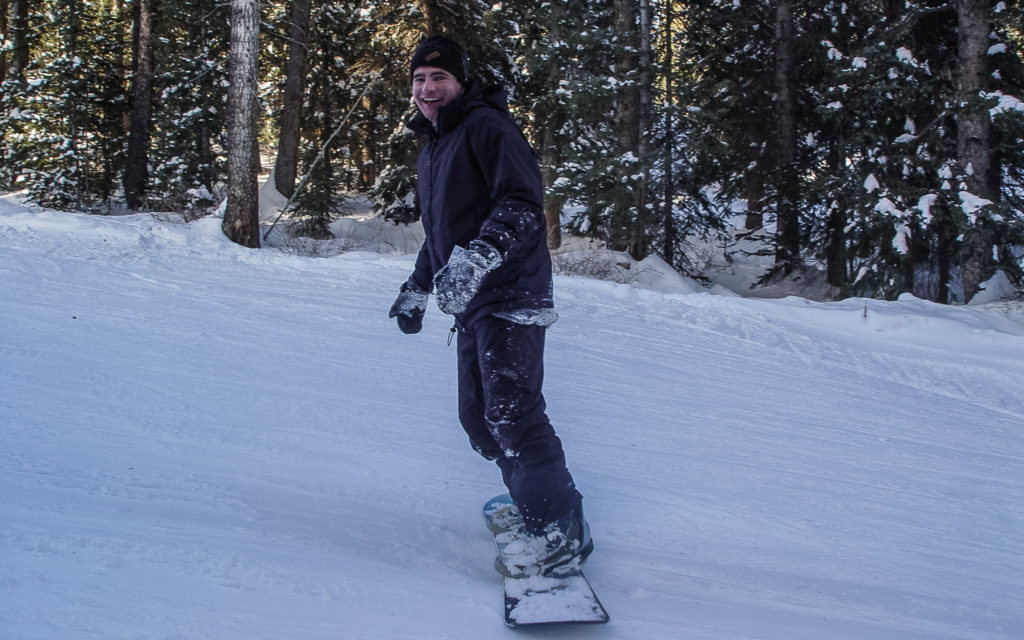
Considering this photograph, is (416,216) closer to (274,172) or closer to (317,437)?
(274,172)

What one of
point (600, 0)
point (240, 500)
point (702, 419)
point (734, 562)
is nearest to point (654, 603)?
point (734, 562)

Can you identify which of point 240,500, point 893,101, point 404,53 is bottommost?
point 240,500

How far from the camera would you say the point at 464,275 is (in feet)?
6.98

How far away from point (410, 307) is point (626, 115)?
1019cm

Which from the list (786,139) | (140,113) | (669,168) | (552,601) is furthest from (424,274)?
(140,113)

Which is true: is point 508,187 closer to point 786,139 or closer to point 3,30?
point 786,139

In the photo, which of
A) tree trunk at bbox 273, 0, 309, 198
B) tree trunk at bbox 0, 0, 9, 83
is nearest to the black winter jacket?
tree trunk at bbox 273, 0, 309, 198

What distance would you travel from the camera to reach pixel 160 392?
3.59 metres

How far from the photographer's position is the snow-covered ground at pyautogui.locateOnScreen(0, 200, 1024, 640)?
206cm

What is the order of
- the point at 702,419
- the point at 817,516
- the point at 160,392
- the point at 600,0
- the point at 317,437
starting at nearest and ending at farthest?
the point at 817,516 < the point at 317,437 < the point at 160,392 < the point at 702,419 < the point at 600,0

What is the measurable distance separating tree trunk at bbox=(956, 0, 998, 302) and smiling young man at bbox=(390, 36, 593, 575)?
28.6 ft

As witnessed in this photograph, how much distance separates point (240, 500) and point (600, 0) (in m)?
13.2

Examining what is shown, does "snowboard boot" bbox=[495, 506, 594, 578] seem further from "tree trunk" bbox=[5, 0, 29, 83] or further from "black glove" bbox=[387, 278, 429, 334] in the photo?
"tree trunk" bbox=[5, 0, 29, 83]

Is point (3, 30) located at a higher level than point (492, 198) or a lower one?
higher
